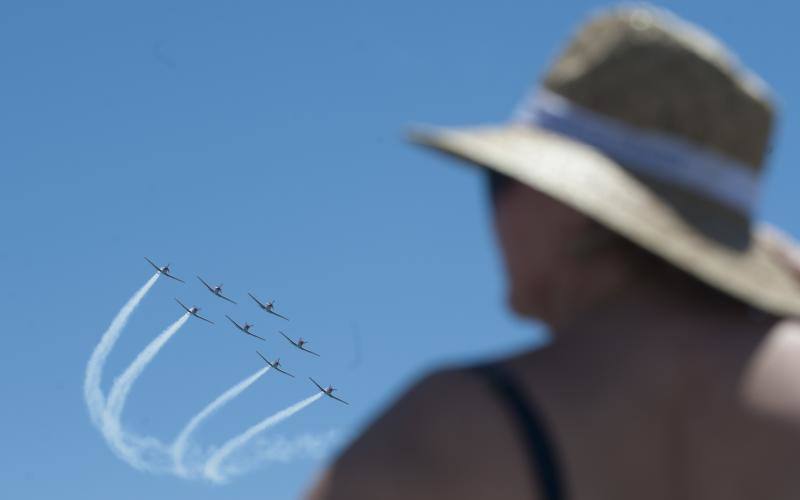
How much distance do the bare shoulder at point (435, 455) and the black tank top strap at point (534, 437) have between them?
2.4 inches

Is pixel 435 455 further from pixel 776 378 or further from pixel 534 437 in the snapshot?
pixel 776 378

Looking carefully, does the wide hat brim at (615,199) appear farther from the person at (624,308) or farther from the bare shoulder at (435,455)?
the bare shoulder at (435,455)

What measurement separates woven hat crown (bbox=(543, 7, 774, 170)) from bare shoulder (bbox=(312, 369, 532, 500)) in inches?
65.0

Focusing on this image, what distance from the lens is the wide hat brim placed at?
583 centimetres

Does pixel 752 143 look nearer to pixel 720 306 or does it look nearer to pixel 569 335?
pixel 720 306

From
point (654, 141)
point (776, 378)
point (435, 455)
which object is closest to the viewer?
point (435, 455)

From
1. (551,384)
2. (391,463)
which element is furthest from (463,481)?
(551,384)

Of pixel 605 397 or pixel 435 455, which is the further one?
pixel 605 397

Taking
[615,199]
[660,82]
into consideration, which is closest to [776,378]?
[615,199]

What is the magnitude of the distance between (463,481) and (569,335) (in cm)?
98

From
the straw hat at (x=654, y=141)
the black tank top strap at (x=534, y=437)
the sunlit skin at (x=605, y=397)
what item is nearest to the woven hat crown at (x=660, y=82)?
the straw hat at (x=654, y=141)

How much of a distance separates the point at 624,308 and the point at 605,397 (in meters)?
0.46

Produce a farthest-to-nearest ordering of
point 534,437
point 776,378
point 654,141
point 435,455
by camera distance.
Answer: point 654,141 < point 776,378 < point 534,437 < point 435,455

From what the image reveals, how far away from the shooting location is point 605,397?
568 cm
